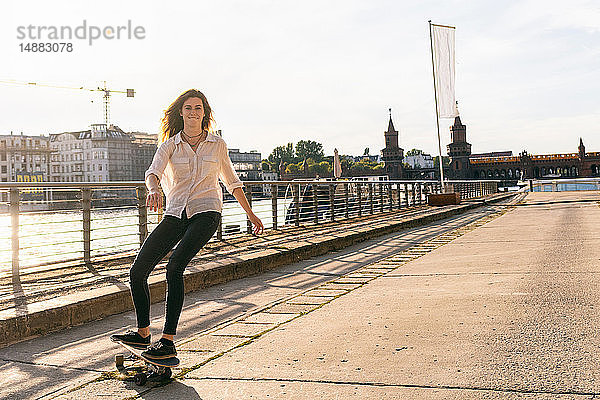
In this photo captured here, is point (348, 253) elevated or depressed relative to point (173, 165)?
depressed

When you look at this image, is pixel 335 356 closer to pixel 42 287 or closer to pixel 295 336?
pixel 295 336

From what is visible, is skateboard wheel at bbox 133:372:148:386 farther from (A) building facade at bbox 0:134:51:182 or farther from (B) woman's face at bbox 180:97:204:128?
(A) building facade at bbox 0:134:51:182

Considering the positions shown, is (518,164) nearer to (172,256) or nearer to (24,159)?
(24,159)

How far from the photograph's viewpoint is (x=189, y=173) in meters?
4.38

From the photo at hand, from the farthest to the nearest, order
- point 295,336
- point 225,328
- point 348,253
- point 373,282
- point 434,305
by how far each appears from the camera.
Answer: point 348,253
point 373,282
point 434,305
point 225,328
point 295,336

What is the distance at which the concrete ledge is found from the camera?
211 inches

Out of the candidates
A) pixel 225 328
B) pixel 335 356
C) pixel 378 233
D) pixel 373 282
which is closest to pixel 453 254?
pixel 373 282

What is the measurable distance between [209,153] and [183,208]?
1.35ft

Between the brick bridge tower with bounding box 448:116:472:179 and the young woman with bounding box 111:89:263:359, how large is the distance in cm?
18577

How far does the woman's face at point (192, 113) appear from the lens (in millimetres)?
4480

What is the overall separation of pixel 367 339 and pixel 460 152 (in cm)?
18650

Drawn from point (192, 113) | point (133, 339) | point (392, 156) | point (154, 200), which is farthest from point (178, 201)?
point (392, 156)

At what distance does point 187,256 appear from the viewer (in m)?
4.19

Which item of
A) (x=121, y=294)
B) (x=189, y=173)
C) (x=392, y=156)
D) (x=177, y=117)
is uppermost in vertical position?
(x=392, y=156)
